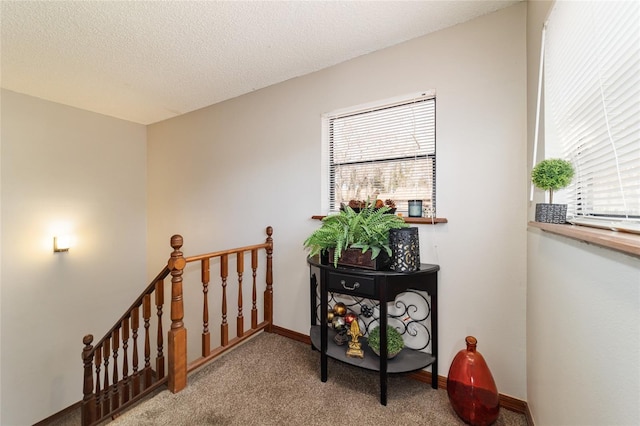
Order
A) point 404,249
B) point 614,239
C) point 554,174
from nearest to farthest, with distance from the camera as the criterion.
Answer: point 614,239, point 554,174, point 404,249

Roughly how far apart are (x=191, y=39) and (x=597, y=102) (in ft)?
7.31

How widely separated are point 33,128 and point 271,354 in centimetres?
329

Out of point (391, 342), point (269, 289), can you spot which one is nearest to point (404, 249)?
point (391, 342)

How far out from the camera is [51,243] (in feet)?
9.17

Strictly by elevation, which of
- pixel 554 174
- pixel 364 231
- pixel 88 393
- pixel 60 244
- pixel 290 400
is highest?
pixel 554 174

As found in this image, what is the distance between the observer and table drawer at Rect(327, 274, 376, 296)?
4.94 ft

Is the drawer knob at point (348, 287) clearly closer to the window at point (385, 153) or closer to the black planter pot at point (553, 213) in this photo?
the window at point (385, 153)

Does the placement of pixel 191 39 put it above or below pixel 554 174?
above

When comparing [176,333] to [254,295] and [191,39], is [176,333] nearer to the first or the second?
[254,295]

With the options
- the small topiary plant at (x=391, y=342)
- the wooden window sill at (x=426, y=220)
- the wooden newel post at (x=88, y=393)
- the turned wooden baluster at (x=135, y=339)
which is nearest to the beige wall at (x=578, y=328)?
the wooden window sill at (x=426, y=220)

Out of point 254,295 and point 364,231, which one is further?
point 254,295

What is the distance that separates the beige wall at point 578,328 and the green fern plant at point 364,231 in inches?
28.2

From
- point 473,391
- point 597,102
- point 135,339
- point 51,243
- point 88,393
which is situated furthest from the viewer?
point 51,243

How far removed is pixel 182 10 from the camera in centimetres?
157
